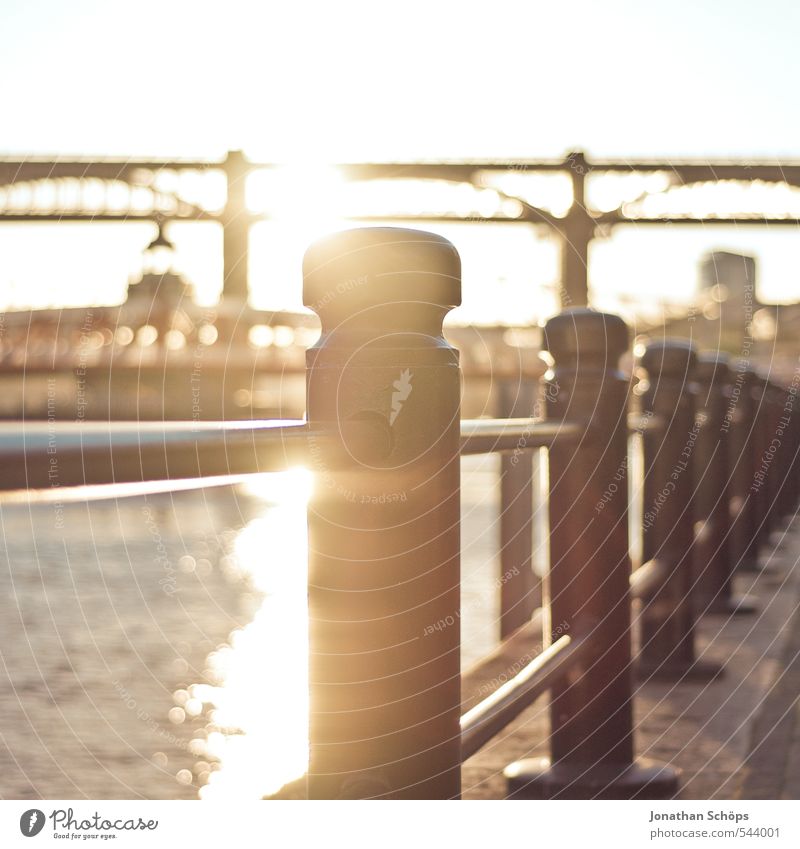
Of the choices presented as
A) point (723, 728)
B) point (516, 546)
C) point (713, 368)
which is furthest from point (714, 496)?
point (723, 728)

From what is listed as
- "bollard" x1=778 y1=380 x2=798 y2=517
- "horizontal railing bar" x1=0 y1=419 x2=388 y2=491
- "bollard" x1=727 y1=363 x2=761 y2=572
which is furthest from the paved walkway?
"bollard" x1=778 y1=380 x2=798 y2=517

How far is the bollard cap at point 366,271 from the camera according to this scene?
2.33ft

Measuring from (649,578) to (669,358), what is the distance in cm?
43

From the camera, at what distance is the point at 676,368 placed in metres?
1.97

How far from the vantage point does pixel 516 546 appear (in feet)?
7.80

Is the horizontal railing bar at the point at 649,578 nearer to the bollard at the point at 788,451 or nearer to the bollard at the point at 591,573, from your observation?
the bollard at the point at 591,573

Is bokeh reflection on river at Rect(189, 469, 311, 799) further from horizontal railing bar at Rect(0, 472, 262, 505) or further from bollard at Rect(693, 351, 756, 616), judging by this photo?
bollard at Rect(693, 351, 756, 616)

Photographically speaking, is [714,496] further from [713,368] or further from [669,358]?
[669,358]

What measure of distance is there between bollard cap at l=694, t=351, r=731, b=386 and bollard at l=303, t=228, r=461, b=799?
5.17 feet

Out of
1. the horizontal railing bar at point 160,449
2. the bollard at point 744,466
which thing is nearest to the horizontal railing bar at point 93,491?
the horizontal railing bar at point 160,449

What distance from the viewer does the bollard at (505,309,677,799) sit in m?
1.29
